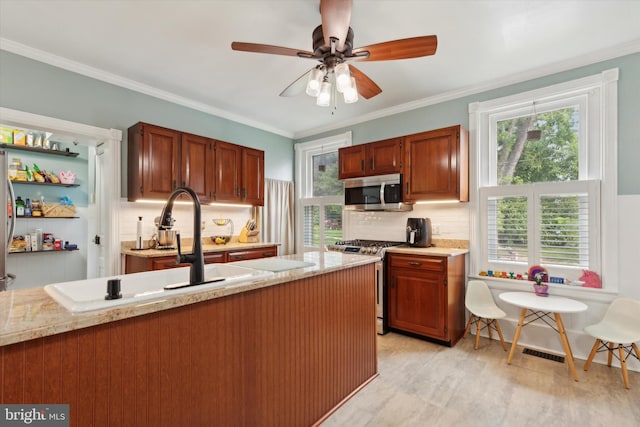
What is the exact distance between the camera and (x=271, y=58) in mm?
2838

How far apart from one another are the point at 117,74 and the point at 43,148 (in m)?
1.82

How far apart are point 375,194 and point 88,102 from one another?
3278mm

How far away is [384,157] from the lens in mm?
3752

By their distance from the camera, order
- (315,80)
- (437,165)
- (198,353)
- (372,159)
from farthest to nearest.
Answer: (372,159), (437,165), (315,80), (198,353)

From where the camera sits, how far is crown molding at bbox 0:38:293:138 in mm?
2645

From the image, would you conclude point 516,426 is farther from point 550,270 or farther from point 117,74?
point 117,74

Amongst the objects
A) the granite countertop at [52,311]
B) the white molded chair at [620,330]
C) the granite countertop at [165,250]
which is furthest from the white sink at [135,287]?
the white molded chair at [620,330]

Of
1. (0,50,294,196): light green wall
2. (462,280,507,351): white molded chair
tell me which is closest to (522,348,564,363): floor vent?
(462,280,507,351): white molded chair

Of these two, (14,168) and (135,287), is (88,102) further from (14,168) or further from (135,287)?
(135,287)

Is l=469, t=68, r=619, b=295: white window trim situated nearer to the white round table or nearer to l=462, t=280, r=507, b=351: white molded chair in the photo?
the white round table

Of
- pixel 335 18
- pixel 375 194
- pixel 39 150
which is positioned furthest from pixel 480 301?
pixel 39 150

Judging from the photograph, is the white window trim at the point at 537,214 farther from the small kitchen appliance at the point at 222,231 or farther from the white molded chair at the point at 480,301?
the small kitchen appliance at the point at 222,231

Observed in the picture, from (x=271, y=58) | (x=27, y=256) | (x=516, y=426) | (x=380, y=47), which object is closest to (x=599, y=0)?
(x=380, y=47)

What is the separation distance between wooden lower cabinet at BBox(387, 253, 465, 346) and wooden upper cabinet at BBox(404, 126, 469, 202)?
74cm
